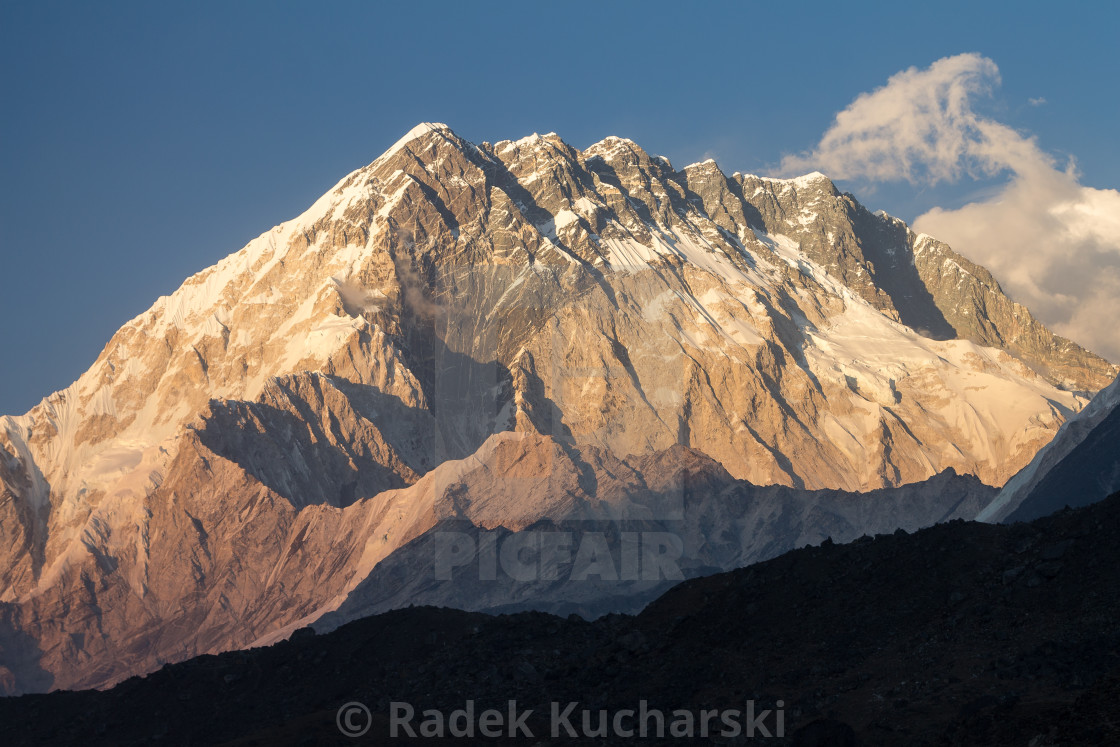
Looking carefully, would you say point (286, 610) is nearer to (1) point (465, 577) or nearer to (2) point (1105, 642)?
(1) point (465, 577)

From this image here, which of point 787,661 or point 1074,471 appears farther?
point 1074,471

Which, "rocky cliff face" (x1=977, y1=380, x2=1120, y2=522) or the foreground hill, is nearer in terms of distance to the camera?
the foreground hill

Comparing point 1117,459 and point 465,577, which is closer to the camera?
point 1117,459

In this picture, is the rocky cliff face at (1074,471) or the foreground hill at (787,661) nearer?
the foreground hill at (787,661)

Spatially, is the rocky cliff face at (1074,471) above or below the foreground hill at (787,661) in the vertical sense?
above

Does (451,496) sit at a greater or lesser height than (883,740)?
greater

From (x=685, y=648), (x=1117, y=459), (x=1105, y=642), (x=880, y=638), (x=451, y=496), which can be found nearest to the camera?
(x=1105, y=642)

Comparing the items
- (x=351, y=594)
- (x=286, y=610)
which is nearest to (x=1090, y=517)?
(x=351, y=594)

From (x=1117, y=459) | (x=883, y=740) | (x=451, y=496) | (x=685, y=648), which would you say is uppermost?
(x=451, y=496)

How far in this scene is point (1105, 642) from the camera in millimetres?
35031

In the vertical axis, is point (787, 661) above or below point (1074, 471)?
below

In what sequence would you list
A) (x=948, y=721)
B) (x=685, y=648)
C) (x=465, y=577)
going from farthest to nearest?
1. (x=465, y=577)
2. (x=685, y=648)
3. (x=948, y=721)

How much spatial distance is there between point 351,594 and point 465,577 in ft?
60.1

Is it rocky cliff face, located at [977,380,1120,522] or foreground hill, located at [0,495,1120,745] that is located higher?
rocky cliff face, located at [977,380,1120,522]
